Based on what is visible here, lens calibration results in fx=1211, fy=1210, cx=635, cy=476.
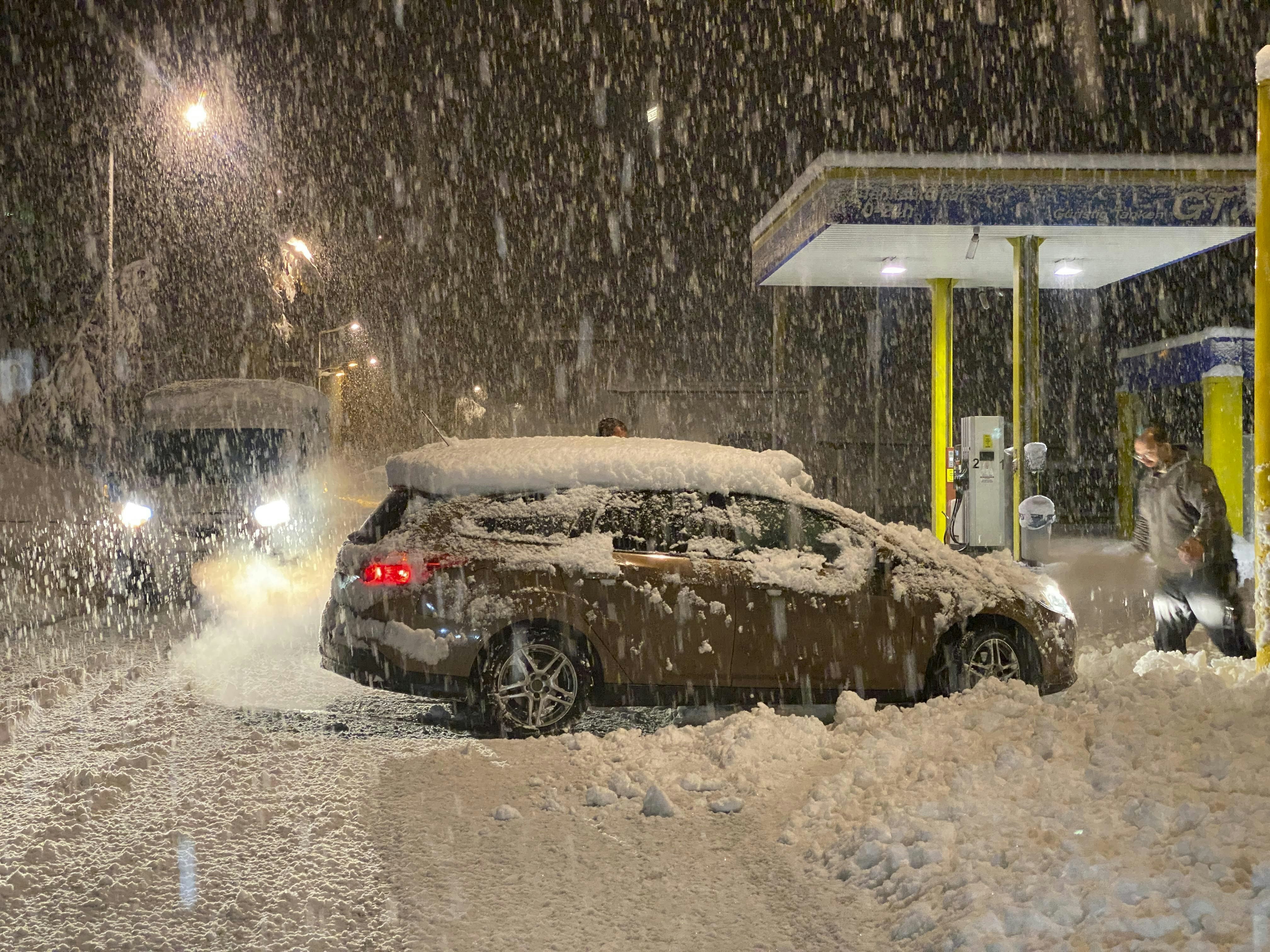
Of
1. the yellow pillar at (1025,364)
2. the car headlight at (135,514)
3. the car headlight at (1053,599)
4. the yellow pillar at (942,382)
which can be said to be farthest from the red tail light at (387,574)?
the yellow pillar at (942,382)

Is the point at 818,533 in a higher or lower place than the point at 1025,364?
lower

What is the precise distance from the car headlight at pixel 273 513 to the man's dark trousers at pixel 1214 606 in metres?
8.94

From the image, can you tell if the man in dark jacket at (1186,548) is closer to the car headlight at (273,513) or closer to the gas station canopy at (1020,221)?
the gas station canopy at (1020,221)

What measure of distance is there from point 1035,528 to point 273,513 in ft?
31.8

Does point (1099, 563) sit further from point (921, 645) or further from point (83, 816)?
point (83, 816)

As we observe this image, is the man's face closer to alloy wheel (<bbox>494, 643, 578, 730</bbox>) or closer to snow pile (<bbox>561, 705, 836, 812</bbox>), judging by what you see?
snow pile (<bbox>561, 705, 836, 812</bbox>)

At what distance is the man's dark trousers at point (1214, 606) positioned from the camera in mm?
8031

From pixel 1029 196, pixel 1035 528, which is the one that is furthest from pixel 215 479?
pixel 1035 528

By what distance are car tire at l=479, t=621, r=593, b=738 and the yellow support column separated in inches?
586

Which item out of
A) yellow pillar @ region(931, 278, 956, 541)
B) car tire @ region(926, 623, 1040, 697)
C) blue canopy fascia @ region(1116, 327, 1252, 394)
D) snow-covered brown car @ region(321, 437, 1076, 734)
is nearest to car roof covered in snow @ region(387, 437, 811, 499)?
snow-covered brown car @ region(321, 437, 1076, 734)

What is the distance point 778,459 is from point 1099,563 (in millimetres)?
10682

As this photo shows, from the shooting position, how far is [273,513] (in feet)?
43.5

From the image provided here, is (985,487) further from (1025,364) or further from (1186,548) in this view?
(1186,548)

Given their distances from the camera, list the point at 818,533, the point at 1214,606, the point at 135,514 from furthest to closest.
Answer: the point at 135,514 < the point at 1214,606 < the point at 818,533
